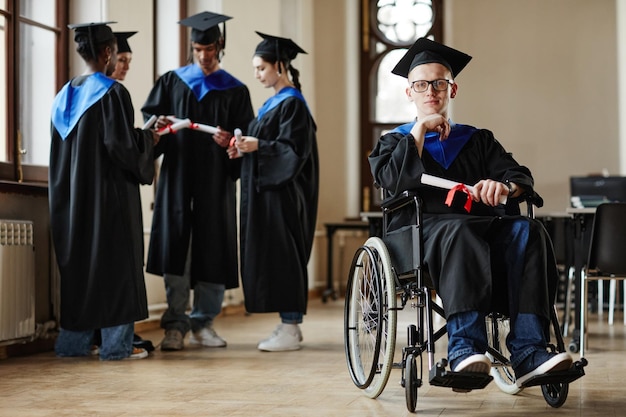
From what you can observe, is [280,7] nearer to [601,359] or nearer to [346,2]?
[346,2]

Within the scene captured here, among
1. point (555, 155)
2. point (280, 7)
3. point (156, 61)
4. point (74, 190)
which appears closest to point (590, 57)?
point (555, 155)

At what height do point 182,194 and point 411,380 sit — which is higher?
point 182,194

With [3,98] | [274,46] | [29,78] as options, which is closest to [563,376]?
[274,46]

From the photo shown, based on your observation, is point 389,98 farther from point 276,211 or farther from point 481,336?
point 481,336

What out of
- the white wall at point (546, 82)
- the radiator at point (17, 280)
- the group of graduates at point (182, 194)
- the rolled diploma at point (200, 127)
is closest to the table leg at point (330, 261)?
the white wall at point (546, 82)

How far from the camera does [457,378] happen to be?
2.61m

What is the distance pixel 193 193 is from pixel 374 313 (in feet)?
6.23

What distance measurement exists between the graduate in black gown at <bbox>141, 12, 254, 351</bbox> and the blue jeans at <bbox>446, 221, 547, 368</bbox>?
214cm

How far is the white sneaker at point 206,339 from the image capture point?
481 centimetres

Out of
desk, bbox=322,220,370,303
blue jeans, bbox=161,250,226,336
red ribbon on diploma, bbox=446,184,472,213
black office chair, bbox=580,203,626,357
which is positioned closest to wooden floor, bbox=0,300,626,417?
blue jeans, bbox=161,250,226,336

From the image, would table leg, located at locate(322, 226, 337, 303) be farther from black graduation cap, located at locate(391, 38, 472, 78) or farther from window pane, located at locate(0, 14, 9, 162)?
black graduation cap, located at locate(391, 38, 472, 78)

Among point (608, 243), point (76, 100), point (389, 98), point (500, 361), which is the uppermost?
point (389, 98)

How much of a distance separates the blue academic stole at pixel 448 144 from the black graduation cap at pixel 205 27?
177 centimetres

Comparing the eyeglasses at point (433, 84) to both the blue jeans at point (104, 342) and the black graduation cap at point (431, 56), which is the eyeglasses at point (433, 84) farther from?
the blue jeans at point (104, 342)
